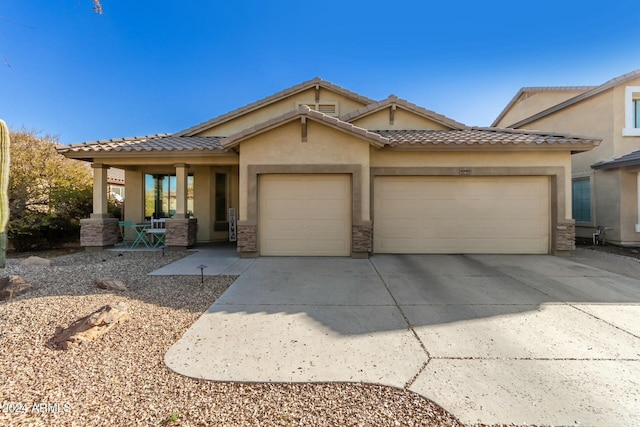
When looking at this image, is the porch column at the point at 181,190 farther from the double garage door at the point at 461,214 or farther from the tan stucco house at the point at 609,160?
the tan stucco house at the point at 609,160

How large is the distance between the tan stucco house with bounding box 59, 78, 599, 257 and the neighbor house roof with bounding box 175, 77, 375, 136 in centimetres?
200

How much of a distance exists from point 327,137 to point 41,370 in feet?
23.4

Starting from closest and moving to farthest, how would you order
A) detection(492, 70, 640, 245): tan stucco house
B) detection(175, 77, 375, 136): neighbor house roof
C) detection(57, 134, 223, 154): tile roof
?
detection(57, 134, 223, 154): tile roof < detection(492, 70, 640, 245): tan stucco house < detection(175, 77, 375, 136): neighbor house roof

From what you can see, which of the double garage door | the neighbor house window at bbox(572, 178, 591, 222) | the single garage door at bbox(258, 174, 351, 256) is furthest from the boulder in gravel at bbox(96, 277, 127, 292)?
the neighbor house window at bbox(572, 178, 591, 222)

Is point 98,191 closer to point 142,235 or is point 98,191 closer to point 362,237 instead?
point 142,235

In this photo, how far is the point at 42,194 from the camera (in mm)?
10578

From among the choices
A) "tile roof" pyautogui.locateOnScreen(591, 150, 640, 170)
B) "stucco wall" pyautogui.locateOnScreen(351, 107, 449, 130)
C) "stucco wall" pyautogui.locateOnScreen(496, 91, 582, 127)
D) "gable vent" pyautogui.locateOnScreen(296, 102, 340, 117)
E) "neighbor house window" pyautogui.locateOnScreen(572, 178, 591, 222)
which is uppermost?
"stucco wall" pyautogui.locateOnScreen(496, 91, 582, 127)

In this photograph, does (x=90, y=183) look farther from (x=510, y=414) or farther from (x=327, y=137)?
(x=510, y=414)

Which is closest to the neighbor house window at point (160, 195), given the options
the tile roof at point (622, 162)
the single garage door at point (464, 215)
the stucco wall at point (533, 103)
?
the single garage door at point (464, 215)

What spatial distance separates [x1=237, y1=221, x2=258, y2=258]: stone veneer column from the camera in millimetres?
7996

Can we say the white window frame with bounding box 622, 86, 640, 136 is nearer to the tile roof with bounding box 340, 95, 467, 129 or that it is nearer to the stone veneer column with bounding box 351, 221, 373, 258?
the tile roof with bounding box 340, 95, 467, 129

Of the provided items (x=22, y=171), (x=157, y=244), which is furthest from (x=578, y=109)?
(x=22, y=171)

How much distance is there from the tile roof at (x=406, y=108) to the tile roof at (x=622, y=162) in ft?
17.2

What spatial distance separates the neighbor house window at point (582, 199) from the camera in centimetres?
1126
